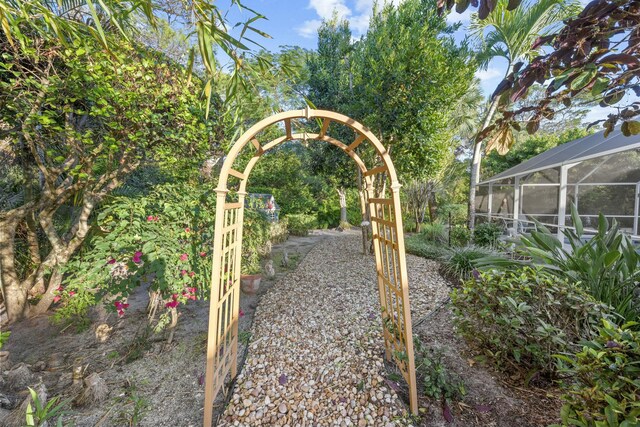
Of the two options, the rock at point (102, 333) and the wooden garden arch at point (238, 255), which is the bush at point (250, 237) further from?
the rock at point (102, 333)

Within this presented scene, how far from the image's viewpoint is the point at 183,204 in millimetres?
2291

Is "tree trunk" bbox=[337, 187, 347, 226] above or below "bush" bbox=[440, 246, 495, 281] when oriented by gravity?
above

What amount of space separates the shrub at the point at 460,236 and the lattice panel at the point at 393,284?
4851 millimetres

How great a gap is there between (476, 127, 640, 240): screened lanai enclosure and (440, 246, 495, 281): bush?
3.60ft

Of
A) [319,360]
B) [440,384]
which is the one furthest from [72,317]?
[440,384]

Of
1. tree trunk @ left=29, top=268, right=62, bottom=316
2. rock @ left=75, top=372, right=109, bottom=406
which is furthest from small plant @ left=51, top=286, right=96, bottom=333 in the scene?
rock @ left=75, top=372, right=109, bottom=406

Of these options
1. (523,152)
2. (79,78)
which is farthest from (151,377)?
(523,152)

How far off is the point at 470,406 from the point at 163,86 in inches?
138

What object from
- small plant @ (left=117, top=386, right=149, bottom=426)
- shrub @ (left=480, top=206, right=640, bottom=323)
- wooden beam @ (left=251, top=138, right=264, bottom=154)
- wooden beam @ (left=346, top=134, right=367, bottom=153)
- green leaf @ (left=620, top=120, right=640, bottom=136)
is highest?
wooden beam @ (left=346, top=134, right=367, bottom=153)

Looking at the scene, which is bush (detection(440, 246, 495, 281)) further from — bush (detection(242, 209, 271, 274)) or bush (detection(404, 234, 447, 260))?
bush (detection(242, 209, 271, 274))

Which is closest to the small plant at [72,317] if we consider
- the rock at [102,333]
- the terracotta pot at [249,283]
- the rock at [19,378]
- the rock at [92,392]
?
the rock at [102,333]

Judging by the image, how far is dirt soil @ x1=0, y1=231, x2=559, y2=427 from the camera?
156 centimetres

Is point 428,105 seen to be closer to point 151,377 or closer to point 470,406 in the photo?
point 470,406

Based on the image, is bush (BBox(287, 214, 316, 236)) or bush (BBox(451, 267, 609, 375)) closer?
bush (BBox(451, 267, 609, 375))
